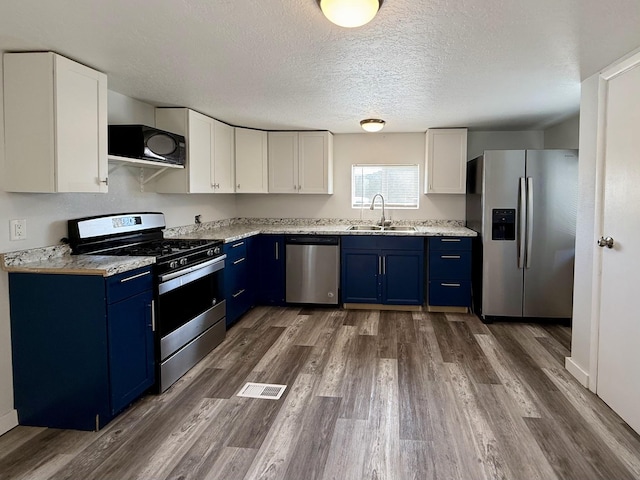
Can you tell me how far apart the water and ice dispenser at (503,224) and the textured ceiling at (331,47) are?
104cm

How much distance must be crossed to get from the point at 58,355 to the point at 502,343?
335 centimetres

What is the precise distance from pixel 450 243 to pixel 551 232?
96cm

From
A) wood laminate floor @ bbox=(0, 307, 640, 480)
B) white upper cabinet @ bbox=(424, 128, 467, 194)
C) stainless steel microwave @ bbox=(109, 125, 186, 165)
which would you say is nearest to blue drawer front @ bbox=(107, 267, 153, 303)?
wood laminate floor @ bbox=(0, 307, 640, 480)

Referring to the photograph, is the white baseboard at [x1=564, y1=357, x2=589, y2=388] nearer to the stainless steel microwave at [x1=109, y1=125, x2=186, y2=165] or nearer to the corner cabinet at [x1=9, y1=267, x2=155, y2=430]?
the corner cabinet at [x1=9, y1=267, x2=155, y2=430]

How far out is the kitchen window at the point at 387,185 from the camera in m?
5.62

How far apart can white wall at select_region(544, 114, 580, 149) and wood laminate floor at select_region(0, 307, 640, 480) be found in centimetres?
217

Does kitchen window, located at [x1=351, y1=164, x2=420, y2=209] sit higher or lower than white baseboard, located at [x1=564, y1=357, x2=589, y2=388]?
higher

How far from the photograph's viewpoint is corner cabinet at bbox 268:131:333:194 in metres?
5.41

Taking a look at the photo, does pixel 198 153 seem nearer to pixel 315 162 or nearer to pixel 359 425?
pixel 315 162

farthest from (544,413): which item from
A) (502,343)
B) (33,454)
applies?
(33,454)

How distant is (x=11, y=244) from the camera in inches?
97.6

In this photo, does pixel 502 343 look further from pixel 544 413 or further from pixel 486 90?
pixel 486 90

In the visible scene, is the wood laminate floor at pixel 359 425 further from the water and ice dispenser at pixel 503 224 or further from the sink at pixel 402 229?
the sink at pixel 402 229

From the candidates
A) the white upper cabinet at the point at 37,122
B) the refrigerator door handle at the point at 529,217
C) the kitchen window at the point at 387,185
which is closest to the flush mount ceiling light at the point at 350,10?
the white upper cabinet at the point at 37,122
